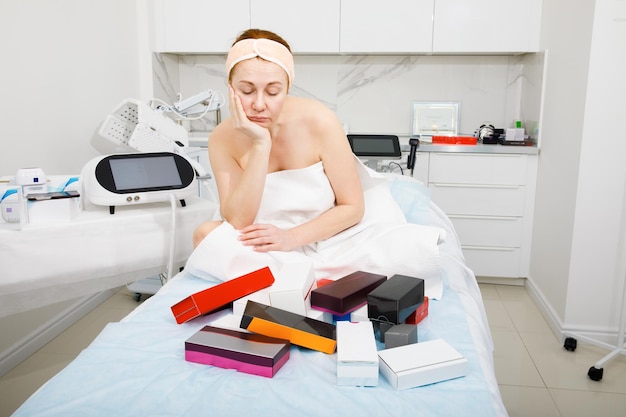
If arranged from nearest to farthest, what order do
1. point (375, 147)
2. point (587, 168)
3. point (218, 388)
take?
point (218, 388)
point (587, 168)
point (375, 147)

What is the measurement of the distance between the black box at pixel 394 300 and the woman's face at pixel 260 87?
0.58 m

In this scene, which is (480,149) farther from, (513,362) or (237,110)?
(237,110)

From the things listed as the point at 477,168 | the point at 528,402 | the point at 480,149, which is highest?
the point at 480,149

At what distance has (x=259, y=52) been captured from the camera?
4.42 ft

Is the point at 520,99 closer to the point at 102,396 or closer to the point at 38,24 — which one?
the point at 38,24

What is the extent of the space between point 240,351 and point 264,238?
1.67 feet

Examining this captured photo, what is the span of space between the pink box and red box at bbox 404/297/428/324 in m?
0.27

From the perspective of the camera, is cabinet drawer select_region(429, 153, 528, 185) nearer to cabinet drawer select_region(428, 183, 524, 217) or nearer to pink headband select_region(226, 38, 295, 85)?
cabinet drawer select_region(428, 183, 524, 217)

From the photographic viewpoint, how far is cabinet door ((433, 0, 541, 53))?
3.10m

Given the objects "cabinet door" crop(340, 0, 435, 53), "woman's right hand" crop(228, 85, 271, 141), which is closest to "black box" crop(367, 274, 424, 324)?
"woman's right hand" crop(228, 85, 271, 141)

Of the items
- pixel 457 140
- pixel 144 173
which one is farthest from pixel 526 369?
pixel 144 173

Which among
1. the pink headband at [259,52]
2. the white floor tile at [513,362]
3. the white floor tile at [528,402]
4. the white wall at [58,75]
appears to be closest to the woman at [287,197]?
the pink headband at [259,52]

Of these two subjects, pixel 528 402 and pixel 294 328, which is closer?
pixel 294 328

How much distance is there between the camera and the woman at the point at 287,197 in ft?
4.30
